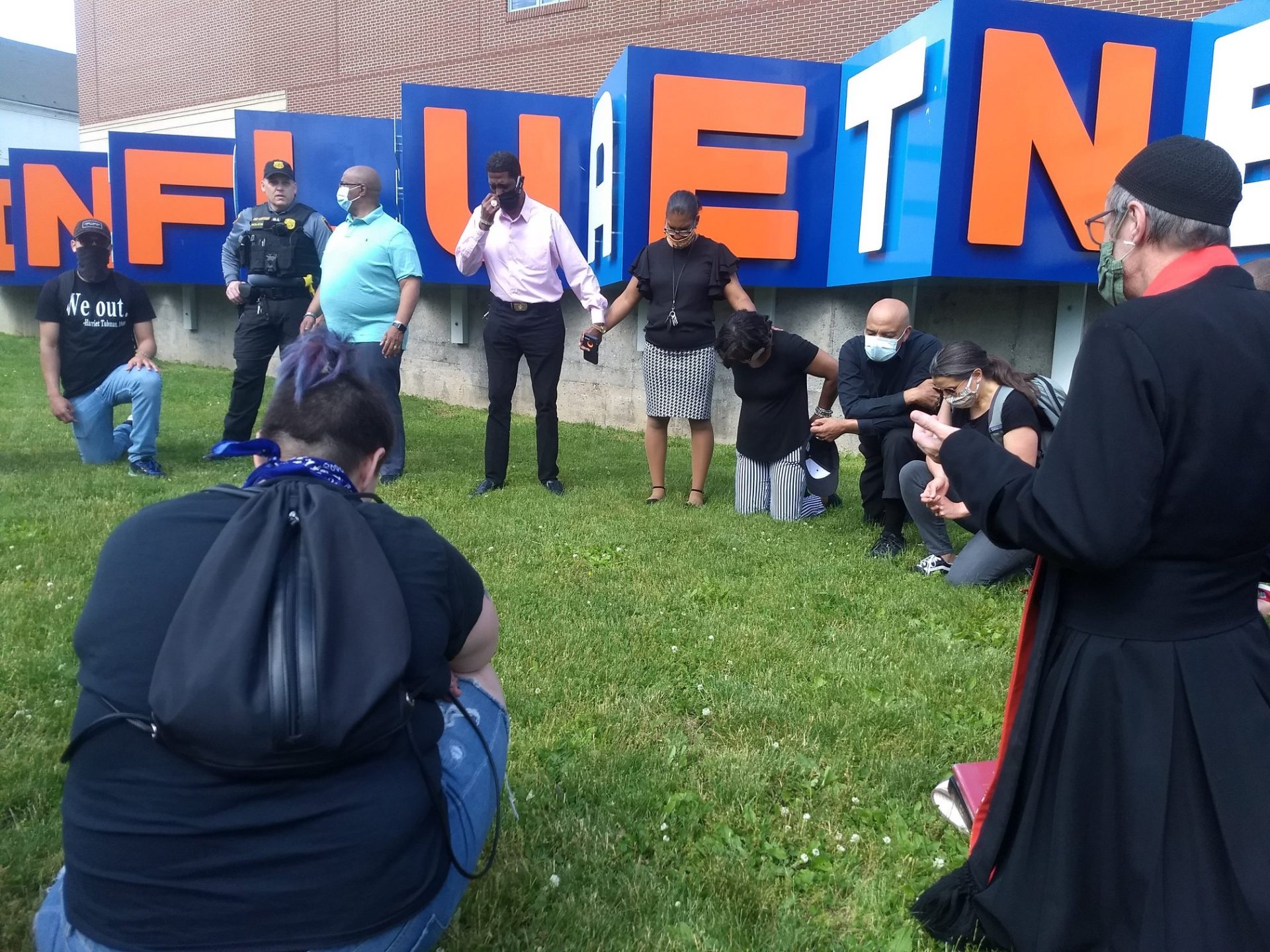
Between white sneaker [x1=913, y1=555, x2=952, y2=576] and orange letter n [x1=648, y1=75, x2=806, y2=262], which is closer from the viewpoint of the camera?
white sneaker [x1=913, y1=555, x2=952, y2=576]

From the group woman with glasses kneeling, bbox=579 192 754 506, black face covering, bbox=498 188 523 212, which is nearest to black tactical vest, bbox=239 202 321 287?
black face covering, bbox=498 188 523 212

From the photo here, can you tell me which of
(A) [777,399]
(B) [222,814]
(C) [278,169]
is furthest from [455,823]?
(C) [278,169]

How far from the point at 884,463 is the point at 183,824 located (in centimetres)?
500

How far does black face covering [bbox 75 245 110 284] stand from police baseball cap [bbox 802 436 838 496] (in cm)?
527

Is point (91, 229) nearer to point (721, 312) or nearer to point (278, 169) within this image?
point (278, 169)

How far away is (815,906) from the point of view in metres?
2.53

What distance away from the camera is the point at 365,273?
7.01 meters

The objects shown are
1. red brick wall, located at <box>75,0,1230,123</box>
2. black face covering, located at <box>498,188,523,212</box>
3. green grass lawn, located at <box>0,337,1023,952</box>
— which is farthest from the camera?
red brick wall, located at <box>75,0,1230,123</box>

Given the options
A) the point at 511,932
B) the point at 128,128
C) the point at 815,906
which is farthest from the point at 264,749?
the point at 128,128

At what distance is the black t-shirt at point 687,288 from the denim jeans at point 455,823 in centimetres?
487

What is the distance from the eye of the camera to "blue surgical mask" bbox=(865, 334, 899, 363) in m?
5.94

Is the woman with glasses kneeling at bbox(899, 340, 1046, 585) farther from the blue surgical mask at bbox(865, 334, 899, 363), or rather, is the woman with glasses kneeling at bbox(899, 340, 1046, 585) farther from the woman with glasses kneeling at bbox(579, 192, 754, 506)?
the woman with glasses kneeling at bbox(579, 192, 754, 506)

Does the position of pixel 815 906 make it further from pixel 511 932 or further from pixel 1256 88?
pixel 1256 88

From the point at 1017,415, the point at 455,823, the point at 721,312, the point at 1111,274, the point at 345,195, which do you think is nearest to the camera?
the point at 455,823
